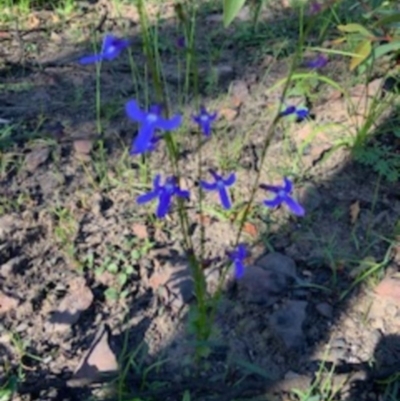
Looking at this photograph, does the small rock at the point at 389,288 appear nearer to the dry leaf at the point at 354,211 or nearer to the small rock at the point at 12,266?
the dry leaf at the point at 354,211

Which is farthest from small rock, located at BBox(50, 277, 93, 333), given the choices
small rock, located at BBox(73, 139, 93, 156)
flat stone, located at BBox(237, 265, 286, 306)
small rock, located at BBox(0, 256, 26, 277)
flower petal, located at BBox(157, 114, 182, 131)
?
flower petal, located at BBox(157, 114, 182, 131)

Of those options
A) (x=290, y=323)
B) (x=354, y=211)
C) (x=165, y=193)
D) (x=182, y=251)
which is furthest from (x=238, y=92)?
(x=165, y=193)

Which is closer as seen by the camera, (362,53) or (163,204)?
(163,204)

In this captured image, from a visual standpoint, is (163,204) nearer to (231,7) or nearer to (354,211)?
(231,7)

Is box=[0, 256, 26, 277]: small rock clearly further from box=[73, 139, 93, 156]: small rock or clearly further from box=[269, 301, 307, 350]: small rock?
box=[269, 301, 307, 350]: small rock

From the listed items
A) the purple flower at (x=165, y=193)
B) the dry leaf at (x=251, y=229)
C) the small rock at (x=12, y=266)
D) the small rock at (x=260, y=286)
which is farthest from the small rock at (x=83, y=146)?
the purple flower at (x=165, y=193)

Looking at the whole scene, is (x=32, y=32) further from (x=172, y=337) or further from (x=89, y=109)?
(x=172, y=337)

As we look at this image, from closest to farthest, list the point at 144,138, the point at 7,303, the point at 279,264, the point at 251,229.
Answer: the point at 144,138, the point at 7,303, the point at 279,264, the point at 251,229
